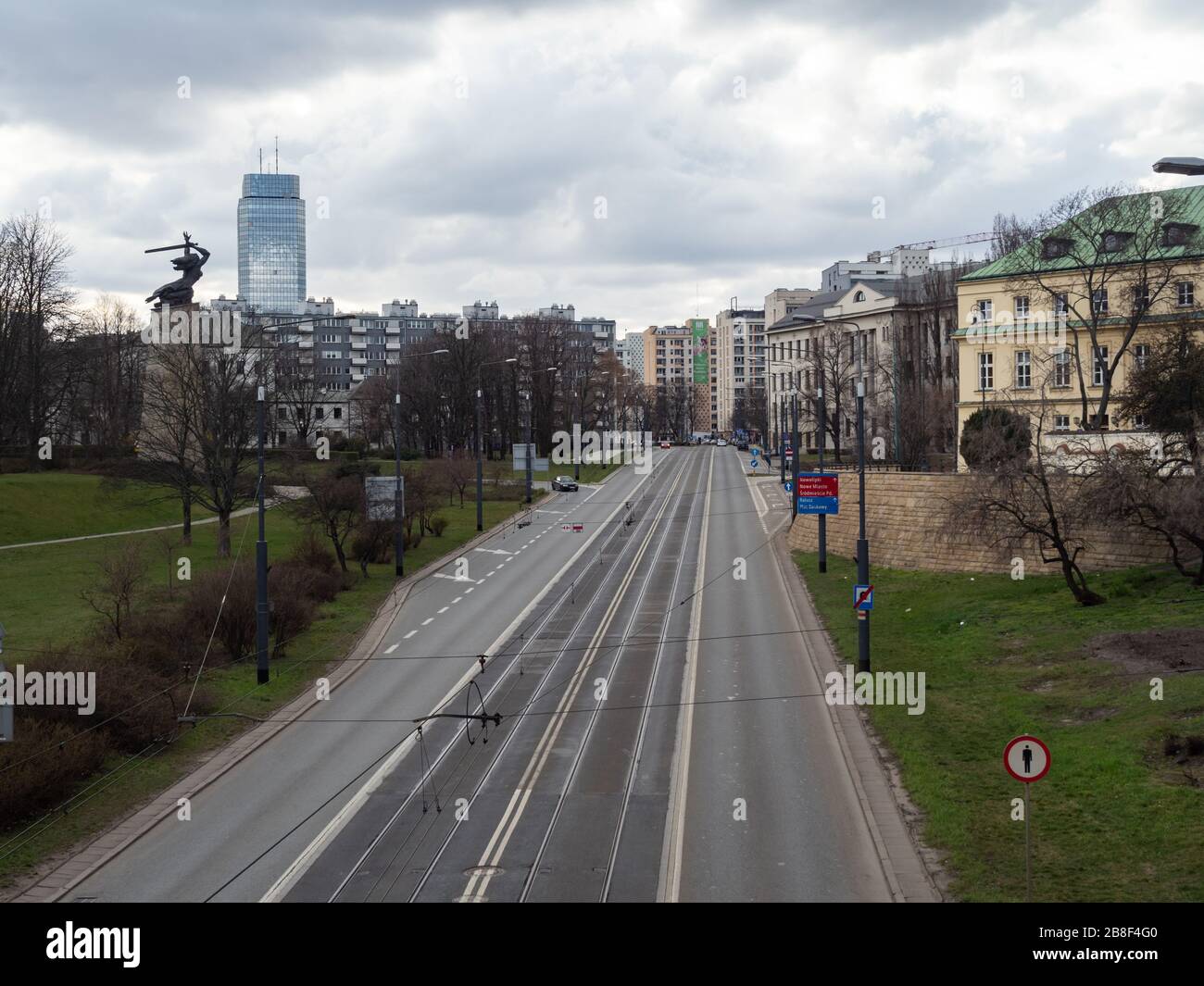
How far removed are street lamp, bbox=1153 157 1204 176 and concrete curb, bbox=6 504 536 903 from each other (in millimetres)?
16660

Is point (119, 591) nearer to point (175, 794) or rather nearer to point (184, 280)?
point (175, 794)

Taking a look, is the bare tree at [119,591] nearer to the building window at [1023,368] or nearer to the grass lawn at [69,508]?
the grass lawn at [69,508]

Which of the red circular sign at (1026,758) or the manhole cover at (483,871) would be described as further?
the manhole cover at (483,871)

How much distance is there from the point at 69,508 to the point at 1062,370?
45470mm

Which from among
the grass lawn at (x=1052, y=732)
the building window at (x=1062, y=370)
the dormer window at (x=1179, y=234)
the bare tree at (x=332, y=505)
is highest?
the dormer window at (x=1179, y=234)

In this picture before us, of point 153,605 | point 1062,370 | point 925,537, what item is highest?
point 1062,370

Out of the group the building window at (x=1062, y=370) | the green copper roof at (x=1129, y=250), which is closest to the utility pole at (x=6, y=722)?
the green copper roof at (x=1129, y=250)

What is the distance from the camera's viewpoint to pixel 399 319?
568ft

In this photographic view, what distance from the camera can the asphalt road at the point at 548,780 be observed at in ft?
44.9

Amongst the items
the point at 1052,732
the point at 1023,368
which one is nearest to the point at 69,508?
the point at 1023,368

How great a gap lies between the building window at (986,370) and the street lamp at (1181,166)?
137 feet

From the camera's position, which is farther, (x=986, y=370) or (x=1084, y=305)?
(x=986, y=370)

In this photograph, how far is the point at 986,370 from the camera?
57.1 metres
